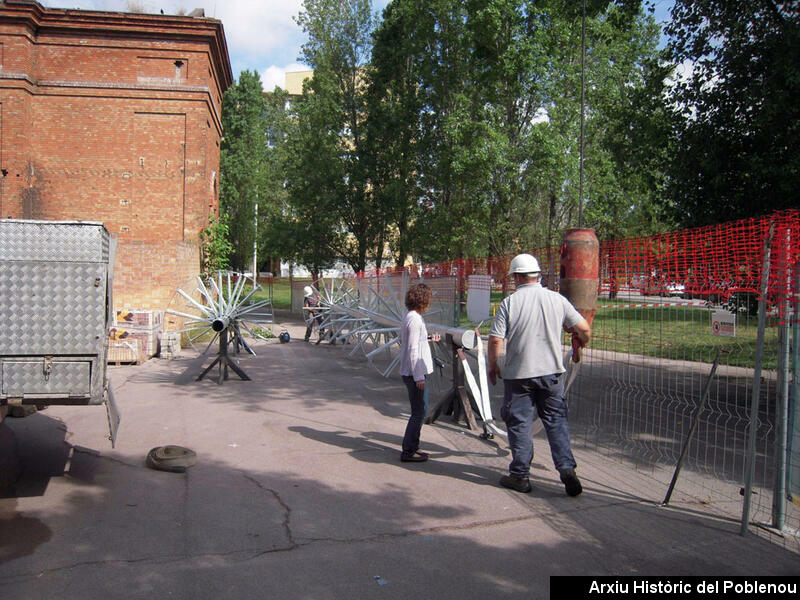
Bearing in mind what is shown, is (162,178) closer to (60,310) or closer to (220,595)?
(60,310)

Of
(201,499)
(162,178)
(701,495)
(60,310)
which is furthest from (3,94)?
(701,495)

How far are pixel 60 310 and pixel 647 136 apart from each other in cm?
914

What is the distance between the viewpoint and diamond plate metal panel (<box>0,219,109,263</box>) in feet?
16.4

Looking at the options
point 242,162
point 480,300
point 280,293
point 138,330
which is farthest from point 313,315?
point 280,293

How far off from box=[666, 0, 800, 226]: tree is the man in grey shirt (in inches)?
187

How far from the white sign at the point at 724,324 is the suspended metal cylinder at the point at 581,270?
1243mm

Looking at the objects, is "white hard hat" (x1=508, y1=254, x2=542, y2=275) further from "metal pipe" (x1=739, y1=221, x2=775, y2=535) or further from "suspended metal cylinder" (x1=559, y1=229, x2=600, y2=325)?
"metal pipe" (x1=739, y1=221, x2=775, y2=535)

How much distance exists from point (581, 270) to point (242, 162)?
36938 mm

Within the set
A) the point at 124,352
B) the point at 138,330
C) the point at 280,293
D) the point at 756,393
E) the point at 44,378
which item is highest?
the point at 280,293

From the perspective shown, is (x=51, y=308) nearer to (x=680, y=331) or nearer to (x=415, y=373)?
(x=415, y=373)

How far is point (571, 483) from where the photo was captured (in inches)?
203

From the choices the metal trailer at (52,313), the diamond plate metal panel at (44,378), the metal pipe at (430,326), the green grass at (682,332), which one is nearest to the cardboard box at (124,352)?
the metal pipe at (430,326)

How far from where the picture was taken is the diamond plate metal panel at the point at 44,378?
486 centimetres

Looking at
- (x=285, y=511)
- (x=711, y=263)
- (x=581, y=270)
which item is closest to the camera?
(x=285, y=511)
